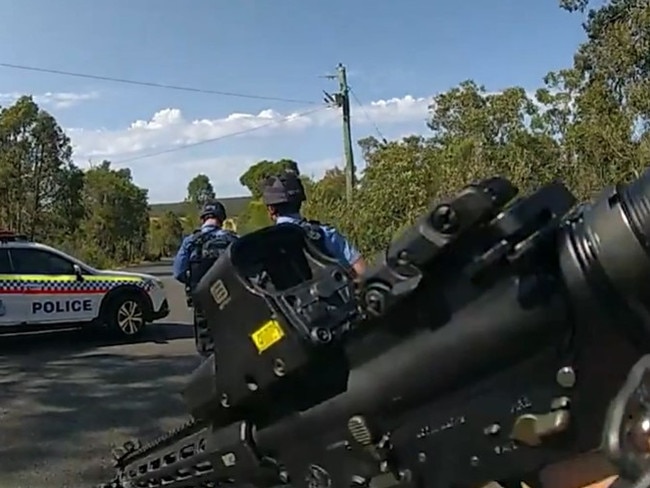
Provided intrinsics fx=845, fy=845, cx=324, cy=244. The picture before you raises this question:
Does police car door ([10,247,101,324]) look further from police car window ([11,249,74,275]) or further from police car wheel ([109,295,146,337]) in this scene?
police car wheel ([109,295,146,337])

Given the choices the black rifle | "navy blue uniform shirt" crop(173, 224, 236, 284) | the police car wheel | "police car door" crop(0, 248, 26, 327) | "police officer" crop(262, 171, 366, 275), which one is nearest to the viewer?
the black rifle

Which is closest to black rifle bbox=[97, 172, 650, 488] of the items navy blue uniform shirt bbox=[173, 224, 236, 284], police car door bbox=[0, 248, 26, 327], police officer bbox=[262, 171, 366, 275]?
police officer bbox=[262, 171, 366, 275]

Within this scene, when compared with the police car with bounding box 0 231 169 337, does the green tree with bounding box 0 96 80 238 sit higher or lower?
higher

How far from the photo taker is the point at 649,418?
1.54m

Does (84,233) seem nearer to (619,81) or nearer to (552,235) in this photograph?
(619,81)

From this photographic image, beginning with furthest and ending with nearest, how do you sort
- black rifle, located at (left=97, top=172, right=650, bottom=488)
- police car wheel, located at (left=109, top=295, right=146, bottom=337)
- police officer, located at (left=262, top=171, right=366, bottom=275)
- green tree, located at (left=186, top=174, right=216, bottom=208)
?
green tree, located at (left=186, top=174, right=216, bottom=208)
police car wheel, located at (left=109, top=295, right=146, bottom=337)
police officer, located at (left=262, top=171, right=366, bottom=275)
black rifle, located at (left=97, top=172, right=650, bottom=488)

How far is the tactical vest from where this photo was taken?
474cm

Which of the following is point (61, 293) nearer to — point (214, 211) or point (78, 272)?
point (78, 272)

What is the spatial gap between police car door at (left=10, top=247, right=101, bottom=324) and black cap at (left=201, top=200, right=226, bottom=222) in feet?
21.1

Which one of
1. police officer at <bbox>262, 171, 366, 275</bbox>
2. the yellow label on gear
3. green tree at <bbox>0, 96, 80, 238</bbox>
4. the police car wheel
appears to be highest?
green tree at <bbox>0, 96, 80, 238</bbox>

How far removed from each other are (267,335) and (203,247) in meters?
3.40

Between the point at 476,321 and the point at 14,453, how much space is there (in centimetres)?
571

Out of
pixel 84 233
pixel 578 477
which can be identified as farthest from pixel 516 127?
pixel 84 233

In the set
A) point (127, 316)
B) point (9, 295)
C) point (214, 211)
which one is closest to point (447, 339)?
point (214, 211)
